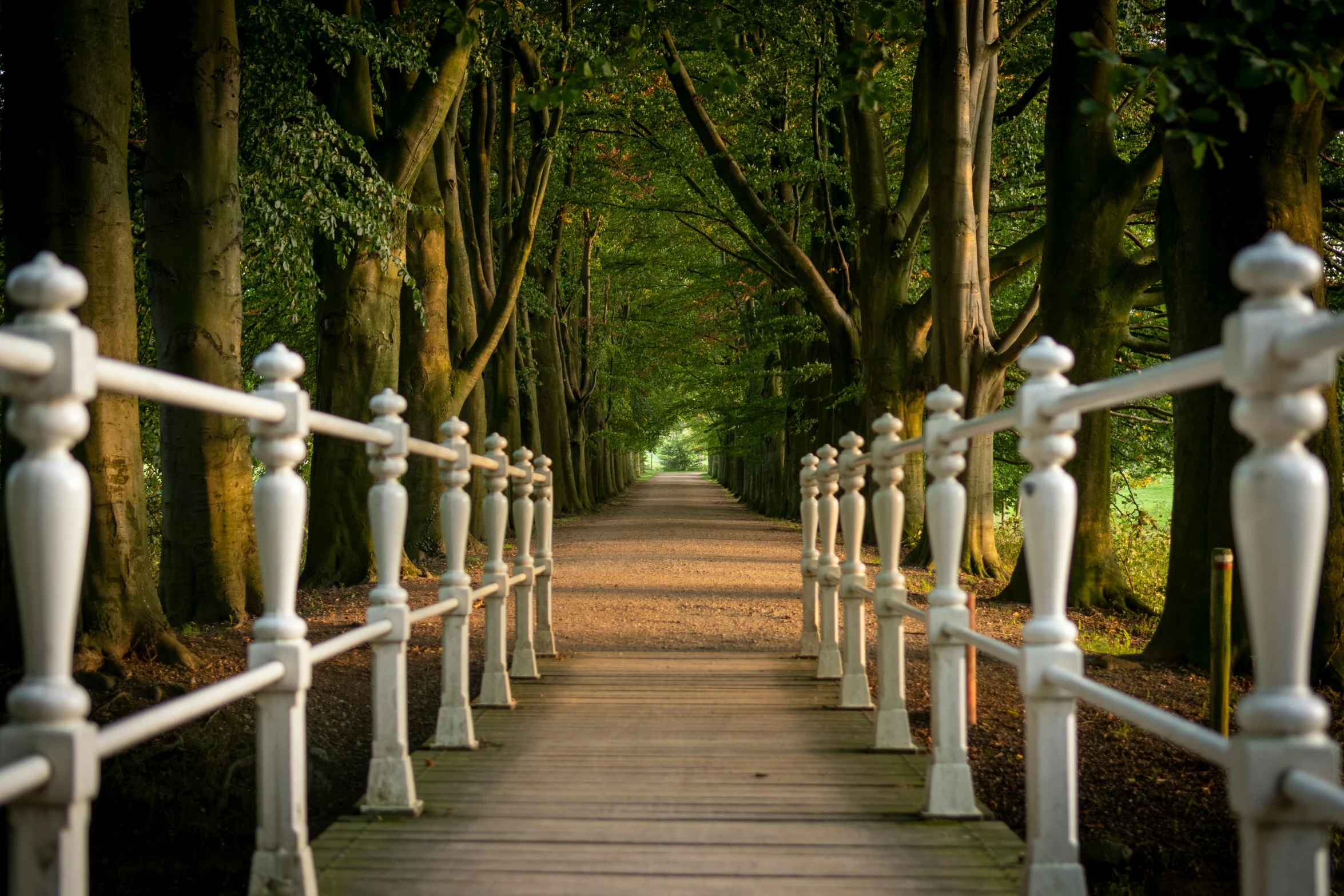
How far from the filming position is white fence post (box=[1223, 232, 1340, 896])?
1859mm

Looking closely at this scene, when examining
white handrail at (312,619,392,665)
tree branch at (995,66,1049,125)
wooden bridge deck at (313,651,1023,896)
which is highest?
tree branch at (995,66,1049,125)

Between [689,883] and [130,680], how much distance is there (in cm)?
396

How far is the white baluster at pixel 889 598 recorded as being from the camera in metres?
5.01

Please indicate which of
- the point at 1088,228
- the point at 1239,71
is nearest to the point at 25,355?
the point at 1239,71

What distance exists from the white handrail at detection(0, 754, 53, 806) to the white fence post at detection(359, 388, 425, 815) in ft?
7.23

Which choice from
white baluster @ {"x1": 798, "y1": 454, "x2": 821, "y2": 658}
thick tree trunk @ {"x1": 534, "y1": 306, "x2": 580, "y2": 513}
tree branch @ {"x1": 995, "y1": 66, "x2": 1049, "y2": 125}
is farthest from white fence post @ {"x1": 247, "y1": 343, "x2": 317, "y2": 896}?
thick tree trunk @ {"x1": 534, "y1": 306, "x2": 580, "y2": 513}

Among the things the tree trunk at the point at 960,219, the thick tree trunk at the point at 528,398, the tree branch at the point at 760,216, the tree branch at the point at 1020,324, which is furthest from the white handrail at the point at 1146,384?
the thick tree trunk at the point at 528,398

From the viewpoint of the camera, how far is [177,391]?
94.5 inches

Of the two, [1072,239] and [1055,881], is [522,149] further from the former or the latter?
[1055,881]

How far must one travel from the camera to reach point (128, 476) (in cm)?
685

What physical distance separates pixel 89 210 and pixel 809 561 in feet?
16.4

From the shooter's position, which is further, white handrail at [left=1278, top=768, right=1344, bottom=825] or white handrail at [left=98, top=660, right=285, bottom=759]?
white handrail at [left=98, top=660, right=285, bottom=759]

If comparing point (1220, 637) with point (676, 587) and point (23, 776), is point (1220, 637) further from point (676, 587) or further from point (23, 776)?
point (676, 587)

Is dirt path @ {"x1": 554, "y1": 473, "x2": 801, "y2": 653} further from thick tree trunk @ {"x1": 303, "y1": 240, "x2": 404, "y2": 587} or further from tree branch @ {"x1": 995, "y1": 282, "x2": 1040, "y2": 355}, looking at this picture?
tree branch @ {"x1": 995, "y1": 282, "x2": 1040, "y2": 355}
